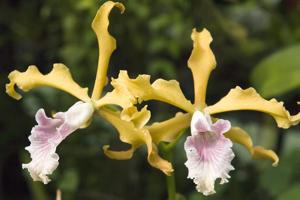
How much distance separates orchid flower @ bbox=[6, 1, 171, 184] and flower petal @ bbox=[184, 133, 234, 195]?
0.06m

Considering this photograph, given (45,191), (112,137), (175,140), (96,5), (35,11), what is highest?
(35,11)

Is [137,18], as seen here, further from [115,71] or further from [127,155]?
[127,155]

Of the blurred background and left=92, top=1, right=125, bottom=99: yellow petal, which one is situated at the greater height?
the blurred background

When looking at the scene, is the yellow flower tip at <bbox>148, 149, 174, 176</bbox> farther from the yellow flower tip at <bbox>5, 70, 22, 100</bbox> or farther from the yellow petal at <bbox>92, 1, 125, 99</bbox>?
the yellow flower tip at <bbox>5, 70, 22, 100</bbox>

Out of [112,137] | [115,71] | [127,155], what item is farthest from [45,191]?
[127,155]

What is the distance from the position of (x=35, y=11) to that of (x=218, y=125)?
6.27 ft

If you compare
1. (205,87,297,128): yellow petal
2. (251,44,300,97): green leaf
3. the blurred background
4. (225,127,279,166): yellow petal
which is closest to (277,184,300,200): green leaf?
(251,44,300,97): green leaf

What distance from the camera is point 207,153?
61.4 inches

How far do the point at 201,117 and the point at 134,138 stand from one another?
152mm

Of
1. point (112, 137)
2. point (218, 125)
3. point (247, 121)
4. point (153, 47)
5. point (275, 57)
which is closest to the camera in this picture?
point (218, 125)

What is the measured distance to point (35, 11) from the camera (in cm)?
331

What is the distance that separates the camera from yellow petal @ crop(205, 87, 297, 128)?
1.58 metres

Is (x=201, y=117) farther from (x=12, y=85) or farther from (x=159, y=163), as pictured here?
(x=12, y=85)

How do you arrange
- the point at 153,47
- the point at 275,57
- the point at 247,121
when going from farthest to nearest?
the point at 247,121
the point at 153,47
the point at 275,57
